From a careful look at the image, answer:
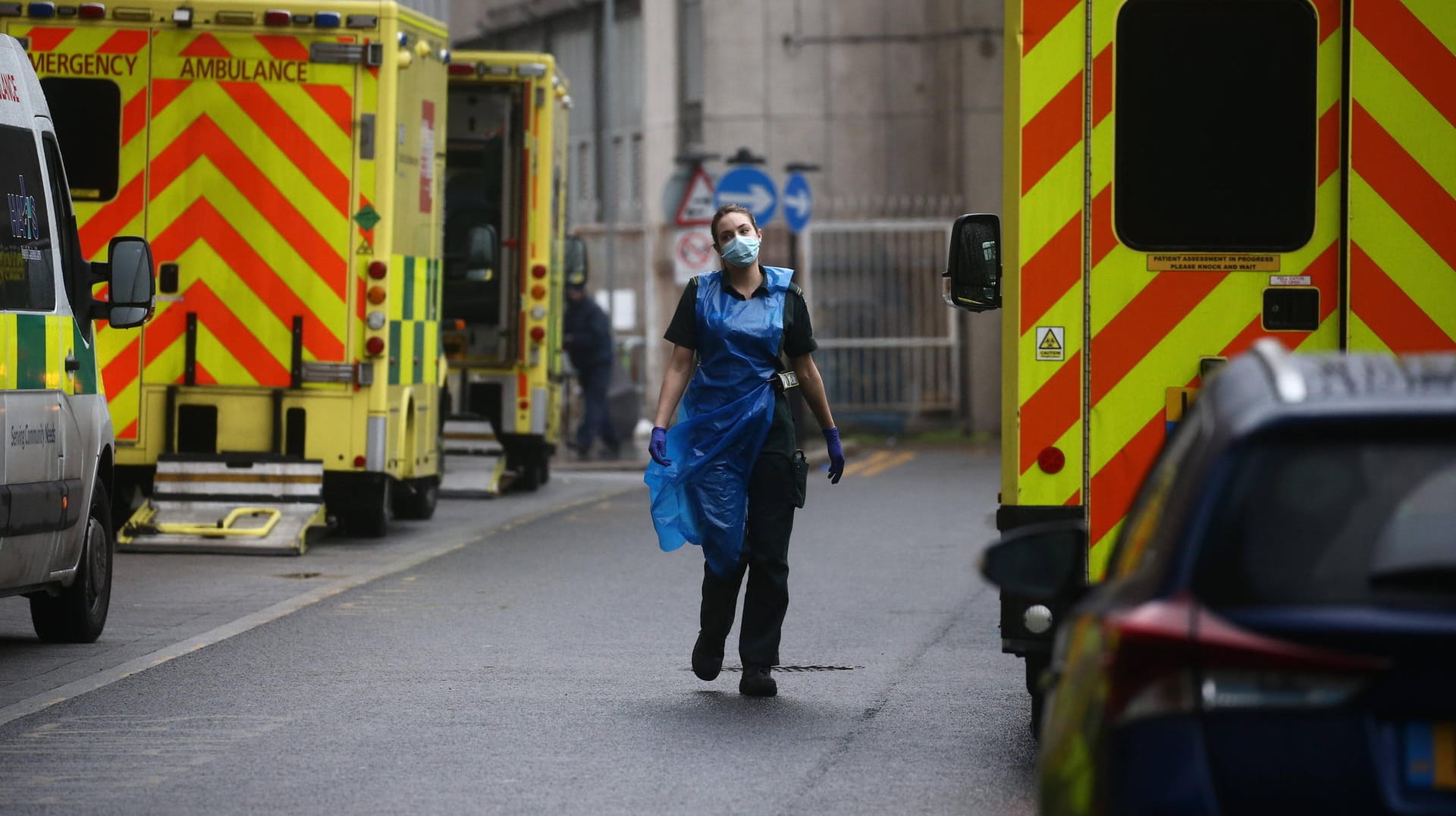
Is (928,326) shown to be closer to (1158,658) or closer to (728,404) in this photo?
(728,404)

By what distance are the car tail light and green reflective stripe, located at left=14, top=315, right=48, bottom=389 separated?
238 inches

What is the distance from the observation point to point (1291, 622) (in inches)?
122

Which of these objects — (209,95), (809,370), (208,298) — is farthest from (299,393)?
(809,370)

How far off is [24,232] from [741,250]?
2.81 m

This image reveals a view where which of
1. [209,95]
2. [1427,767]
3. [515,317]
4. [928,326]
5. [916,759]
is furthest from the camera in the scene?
[928,326]

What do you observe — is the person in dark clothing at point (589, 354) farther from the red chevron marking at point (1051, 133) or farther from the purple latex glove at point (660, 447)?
the red chevron marking at point (1051, 133)

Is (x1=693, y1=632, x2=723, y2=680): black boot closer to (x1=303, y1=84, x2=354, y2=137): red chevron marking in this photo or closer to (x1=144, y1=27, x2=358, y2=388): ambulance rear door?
(x1=144, y1=27, x2=358, y2=388): ambulance rear door

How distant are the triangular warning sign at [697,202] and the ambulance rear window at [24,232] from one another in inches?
522

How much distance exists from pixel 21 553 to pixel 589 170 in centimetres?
2592

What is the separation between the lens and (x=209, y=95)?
13148 millimetres

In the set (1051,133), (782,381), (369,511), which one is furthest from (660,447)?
(369,511)

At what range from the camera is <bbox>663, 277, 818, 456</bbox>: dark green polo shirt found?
8.07 meters

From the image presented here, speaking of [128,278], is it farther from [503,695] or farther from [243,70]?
[243,70]

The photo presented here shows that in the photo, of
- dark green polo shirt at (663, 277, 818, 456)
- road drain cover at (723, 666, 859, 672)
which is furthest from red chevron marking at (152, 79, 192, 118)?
road drain cover at (723, 666, 859, 672)
